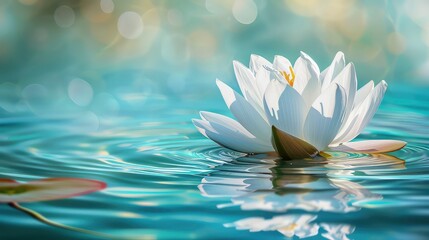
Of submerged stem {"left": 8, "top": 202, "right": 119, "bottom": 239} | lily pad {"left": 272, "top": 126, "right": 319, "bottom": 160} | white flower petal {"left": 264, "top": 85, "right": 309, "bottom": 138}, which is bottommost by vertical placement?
submerged stem {"left": 8, "top": 202, "right": 119, "bottom": 239}

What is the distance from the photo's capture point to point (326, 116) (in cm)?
163

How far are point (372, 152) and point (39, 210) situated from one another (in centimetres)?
86

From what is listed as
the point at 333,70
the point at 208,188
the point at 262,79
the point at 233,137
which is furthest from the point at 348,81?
the point at 208,188

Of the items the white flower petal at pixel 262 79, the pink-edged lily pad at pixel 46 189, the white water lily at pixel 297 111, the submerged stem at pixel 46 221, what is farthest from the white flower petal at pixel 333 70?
the submerged stem at pixel 46 221

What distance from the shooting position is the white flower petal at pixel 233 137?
1.74 metres

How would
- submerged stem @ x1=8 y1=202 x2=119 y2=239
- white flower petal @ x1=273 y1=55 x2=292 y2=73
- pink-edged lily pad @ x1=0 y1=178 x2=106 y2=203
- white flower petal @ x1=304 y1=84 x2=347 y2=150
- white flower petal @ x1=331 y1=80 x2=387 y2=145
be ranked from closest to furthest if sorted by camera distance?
submerged stem @ x1=8 y1=202 x2=119 y2=239, pink-edged lily pad @ x1=0 y1=178 x2=106 y2=203, white flower petal @ x1=304 y1=84 x2=347 y2=150, white flower petal @ x1=331 y1=80 x2=387 y2=145, white flower petal @ x1=273 y1=55 x2=292 y2=73

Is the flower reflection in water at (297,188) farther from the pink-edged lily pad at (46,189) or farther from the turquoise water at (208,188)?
the pink-edged lily pad at (46,189)

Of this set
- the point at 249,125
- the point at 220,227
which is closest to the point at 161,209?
the point at 220,227

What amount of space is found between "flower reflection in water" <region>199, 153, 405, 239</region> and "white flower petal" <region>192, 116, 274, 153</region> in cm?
3

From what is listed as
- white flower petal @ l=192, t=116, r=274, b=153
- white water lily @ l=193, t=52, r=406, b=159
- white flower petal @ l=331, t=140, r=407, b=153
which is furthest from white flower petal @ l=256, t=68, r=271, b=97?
white flower petal @ l=331, t=140, r=407, b=153

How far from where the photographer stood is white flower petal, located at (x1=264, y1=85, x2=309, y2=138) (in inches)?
63.3

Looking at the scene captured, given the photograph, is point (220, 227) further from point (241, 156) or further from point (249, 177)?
point (241, 156)

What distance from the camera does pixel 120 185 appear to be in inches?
58.7

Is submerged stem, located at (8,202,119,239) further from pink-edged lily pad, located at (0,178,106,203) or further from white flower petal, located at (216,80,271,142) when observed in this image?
white flower petal, located at (216,80,271,142)
